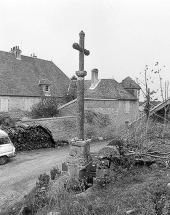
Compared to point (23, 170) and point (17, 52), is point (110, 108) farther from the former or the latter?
point (23, 170)

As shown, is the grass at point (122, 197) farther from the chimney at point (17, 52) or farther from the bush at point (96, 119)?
the chimney at point (17, 52)

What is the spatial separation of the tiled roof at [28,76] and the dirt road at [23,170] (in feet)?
35.4

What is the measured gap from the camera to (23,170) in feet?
34.8

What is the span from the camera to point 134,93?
26.9 m

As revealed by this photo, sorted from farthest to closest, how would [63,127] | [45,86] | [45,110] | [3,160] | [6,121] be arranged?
[45,86] < [45,110] < [63,127] < [6,121] < [3,160]

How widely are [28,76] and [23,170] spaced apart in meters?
17.9

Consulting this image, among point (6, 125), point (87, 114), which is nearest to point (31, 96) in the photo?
point (87, 114)

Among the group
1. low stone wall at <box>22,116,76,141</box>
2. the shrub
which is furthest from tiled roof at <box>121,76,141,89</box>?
the shrub

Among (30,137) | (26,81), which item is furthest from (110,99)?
(30,137)

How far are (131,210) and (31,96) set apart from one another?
21553 millimetres

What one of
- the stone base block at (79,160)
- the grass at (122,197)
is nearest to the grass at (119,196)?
the grass at (122,197)

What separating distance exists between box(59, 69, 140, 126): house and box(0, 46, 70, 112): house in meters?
2.97

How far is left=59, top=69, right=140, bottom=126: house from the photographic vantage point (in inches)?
922

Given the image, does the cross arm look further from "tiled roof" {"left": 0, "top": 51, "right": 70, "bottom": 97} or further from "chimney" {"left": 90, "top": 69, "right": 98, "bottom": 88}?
"chimney" {"left": 90, "top": 69, "right": 98, "bottom": 88}
